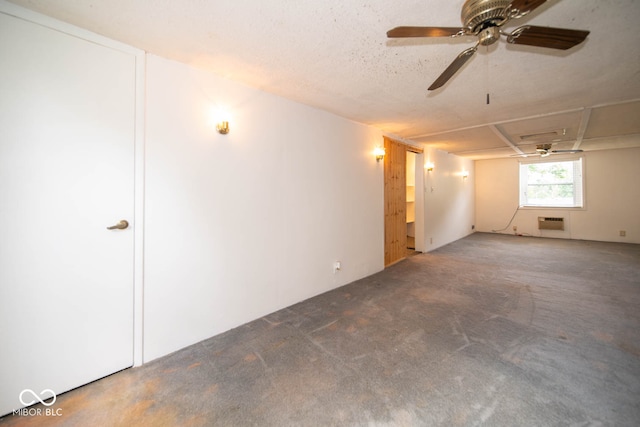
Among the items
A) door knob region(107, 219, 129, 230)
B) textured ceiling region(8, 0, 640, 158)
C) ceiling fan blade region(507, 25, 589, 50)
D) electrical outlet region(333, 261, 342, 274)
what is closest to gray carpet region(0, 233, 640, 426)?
electrical outlet region(333, 261, 342, 274)

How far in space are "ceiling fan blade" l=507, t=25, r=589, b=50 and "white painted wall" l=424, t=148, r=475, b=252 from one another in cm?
429

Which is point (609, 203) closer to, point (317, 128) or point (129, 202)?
point (317, 128)

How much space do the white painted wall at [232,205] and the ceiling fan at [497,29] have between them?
1.67 metres

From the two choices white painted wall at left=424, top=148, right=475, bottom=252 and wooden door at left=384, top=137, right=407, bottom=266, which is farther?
white painted wall at left=424, top=148, right=475, bottom=252

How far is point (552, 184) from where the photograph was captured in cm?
722

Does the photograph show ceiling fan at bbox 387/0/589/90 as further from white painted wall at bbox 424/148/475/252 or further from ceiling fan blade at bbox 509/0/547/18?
white painted wall at bbox 424/148/475/252

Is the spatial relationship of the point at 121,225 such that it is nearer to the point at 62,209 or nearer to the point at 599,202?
the point at 62,209

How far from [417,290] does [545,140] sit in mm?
4512

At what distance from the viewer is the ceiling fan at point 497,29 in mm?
1193

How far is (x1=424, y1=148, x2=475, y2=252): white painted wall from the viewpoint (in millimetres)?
5734

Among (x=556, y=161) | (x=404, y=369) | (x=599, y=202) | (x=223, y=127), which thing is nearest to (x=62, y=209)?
(x=223, y=127)

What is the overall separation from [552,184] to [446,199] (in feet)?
11.8

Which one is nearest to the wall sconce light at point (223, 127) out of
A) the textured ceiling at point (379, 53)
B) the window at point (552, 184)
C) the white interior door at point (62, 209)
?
the textured ceiling at point (379, 53)

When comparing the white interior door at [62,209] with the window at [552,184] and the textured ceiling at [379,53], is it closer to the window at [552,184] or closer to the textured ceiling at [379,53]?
the textured ceiling at [379,53]
